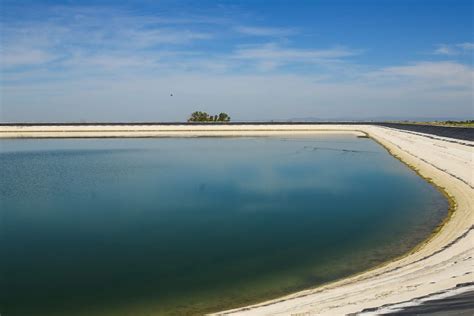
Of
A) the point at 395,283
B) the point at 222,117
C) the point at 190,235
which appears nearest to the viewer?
the point at 395,283

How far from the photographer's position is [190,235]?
46.1 ft

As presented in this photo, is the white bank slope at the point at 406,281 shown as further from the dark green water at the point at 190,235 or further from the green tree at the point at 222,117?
the green tree at the point at 222,117

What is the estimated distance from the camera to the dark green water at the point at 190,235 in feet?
31.4

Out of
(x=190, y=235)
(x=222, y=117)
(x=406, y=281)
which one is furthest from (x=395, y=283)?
(x=222, y=117)

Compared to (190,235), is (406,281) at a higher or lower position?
higher

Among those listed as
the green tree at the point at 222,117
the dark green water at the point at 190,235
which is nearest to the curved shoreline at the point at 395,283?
the dark green water at the point at 190,235

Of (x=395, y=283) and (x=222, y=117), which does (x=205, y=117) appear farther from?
(x=395, y=283)

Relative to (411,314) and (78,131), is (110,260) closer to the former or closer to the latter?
(411,314)

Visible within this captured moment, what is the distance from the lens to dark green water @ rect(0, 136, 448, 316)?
31.4 ft

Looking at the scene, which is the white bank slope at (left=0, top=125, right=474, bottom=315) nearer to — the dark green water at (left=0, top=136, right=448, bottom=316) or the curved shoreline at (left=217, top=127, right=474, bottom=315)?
the curved shoreline at (left=217, top=127, right=474, bottom=315)

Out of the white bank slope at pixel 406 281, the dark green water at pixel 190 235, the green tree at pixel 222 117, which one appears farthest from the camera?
the green tree at pixel 222 117

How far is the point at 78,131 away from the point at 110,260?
87.6 m

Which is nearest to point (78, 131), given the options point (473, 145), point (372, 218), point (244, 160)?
point (244, 160)

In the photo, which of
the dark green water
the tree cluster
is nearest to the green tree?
the tree cluster
